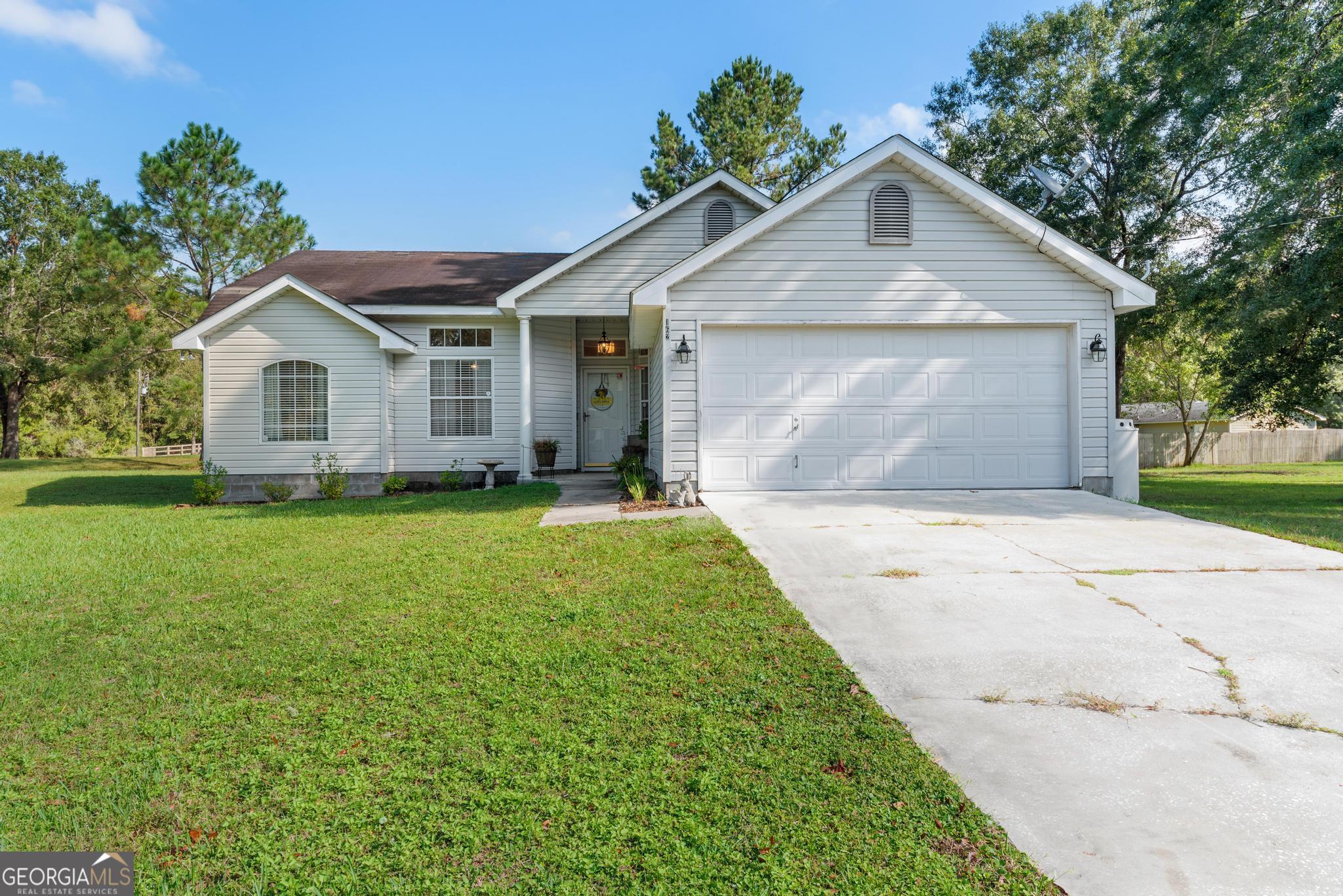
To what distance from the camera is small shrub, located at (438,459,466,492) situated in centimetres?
1325

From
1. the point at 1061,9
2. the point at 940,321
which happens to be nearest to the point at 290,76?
the point at 940,321

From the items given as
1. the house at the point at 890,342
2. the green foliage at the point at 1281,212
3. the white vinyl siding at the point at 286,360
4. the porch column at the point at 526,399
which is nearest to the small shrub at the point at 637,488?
the house at the point at 890,342

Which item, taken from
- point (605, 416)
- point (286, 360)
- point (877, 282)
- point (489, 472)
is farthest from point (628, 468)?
point (286, 360)

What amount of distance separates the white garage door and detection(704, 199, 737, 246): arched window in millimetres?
5388

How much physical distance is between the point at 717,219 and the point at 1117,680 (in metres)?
12.3

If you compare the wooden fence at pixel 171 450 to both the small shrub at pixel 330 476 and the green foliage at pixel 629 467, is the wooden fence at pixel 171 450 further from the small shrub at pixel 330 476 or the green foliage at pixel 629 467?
the green foliage at pixel 629 467

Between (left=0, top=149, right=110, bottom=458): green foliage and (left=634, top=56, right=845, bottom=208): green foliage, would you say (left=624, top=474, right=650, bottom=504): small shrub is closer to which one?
(left=634, top=56, right=845, bottom=208): green foliage

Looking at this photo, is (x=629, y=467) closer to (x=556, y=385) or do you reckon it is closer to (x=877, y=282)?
(x=556, y=385)

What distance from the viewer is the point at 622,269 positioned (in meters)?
13.6

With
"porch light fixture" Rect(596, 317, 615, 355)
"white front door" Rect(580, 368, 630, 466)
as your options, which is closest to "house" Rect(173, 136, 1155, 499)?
"porch light fixture" Rect(596, 317, 615, 355)

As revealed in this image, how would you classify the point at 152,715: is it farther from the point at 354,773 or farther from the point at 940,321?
the point at 940,321

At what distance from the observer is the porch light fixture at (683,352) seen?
9.07m

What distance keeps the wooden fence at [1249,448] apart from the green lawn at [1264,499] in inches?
215

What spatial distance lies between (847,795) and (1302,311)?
1346 cm
